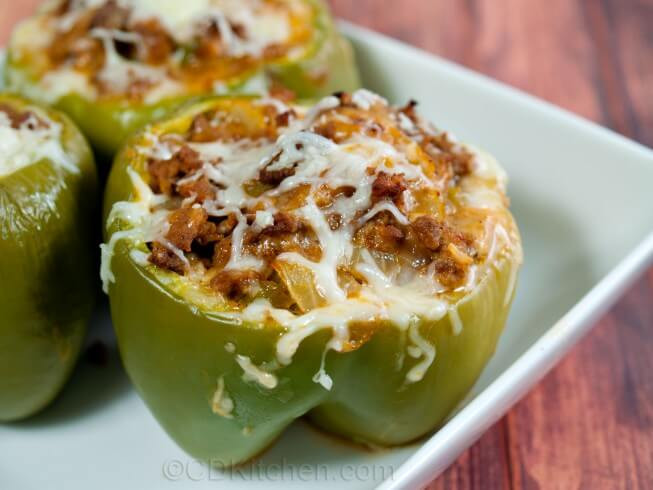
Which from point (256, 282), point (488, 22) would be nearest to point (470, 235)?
point (256, 282)

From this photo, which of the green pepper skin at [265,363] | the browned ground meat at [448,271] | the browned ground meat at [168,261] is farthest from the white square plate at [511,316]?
the browned ground meat at [168,261]

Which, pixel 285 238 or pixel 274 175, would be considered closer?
pixel 285 238

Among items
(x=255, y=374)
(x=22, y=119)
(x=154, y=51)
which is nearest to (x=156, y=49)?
(x=154, y=51)

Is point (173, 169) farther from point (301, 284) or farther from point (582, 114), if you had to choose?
point (582, 114)

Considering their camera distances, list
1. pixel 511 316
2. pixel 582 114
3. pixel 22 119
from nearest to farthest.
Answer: pixel 22 119
pixel 511 316
pixel 582 114

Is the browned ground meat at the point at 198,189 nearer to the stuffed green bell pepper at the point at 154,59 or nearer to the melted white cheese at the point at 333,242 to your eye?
the melted white cheese at the point at 333,242

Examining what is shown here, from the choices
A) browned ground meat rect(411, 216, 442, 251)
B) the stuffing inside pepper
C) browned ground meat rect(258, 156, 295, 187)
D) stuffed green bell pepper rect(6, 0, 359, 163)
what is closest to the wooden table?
browned ground meat rect(411, 216, 442, 251)
